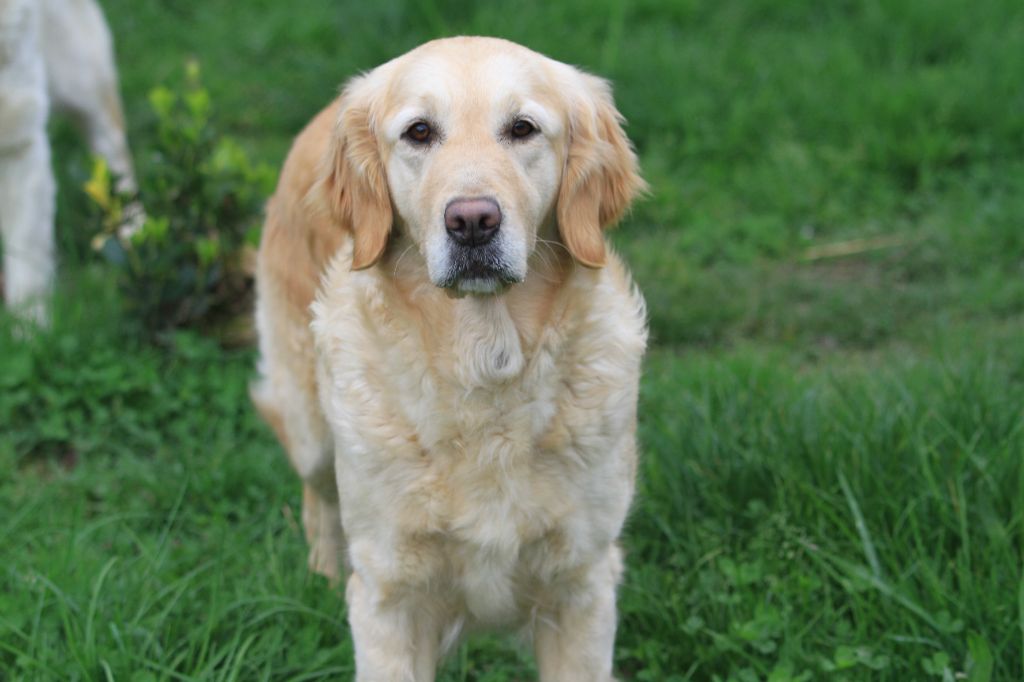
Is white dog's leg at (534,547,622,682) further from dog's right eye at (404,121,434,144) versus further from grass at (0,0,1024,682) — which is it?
dog's right eye at (404,121,434,144)

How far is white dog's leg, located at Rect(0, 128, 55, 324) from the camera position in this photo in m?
4.61

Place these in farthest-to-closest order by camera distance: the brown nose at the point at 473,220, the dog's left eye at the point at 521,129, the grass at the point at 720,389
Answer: the grass at the point at 720,389
the dog's left eye at the point at 521,129
the brown nose at the point at 473,220

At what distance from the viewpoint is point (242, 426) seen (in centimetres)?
415

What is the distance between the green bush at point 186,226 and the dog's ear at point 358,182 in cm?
150

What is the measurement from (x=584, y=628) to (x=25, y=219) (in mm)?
2849

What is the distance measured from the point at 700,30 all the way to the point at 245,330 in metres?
3.15

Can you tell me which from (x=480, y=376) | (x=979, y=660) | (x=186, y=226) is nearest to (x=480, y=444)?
(x=480, y=376)

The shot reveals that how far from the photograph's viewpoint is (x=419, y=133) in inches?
103

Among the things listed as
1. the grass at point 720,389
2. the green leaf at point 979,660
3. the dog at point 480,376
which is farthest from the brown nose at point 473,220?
the green leaf at point 979,660

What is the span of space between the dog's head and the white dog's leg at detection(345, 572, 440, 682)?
2.30ft

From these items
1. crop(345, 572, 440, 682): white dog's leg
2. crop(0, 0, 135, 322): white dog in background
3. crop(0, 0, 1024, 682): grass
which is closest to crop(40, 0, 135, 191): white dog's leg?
crop(0, 0, 135, 322): white dog in background

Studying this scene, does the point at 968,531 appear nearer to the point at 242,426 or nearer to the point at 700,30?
the point at 242,426

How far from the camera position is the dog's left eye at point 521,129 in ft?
8.45

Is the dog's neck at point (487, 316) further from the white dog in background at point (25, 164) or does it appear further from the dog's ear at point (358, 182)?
the white dog in background at point (25, 164)
